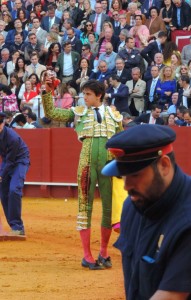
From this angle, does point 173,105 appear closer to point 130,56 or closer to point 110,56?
point 130,56

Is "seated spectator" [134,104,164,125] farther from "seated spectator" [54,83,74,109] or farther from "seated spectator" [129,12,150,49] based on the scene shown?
"seated spectator" [129,12,150,49]

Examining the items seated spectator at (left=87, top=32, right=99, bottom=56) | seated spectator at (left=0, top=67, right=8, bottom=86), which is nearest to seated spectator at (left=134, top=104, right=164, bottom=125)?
seated spectator at (left=87, top=32, right=99, bottom=56)

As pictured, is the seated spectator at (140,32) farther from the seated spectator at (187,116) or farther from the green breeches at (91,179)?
the green breeches at (91,179)

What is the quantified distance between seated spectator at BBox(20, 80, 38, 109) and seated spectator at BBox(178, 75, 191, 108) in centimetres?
345

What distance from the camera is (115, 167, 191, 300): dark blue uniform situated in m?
2.66

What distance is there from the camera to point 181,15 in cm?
1800

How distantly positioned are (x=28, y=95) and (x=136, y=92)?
2551 mm

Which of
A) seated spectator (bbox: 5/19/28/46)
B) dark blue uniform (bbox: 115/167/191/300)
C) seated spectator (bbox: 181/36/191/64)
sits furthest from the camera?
seated spectator (bbox: 5/19/28/46)

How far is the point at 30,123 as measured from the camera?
1683cm

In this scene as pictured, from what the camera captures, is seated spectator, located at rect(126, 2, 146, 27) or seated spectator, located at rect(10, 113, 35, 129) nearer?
seated spectator, located at rect(10, 113, 35, 129)

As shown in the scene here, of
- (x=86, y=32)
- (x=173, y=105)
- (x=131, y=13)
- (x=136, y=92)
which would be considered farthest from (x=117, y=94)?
(x=86, y=32)

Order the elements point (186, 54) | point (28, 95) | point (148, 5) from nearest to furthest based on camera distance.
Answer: point (186, 54) < point (28, 95) < point (148, 5)

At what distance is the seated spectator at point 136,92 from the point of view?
1616cm

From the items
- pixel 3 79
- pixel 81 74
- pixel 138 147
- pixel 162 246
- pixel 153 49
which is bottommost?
pixel 3 79
